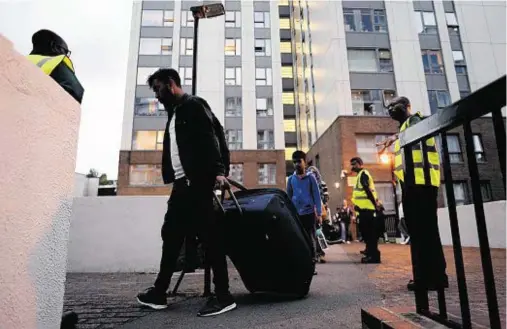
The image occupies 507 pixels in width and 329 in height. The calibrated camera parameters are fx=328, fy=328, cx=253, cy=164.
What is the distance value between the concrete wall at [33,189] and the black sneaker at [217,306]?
1.08 metres

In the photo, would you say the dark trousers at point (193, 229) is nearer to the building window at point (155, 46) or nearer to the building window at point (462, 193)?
the building window at point (462, 193)

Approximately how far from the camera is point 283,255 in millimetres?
2791

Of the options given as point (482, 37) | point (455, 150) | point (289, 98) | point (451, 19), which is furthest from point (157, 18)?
point (455, 150)

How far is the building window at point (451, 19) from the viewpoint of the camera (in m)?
24.4

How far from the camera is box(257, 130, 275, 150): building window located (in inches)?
1141

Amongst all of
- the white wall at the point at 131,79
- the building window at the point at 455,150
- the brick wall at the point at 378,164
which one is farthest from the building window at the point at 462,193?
the white wall at the point at 131,79

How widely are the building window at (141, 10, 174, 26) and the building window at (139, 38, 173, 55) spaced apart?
1704mm

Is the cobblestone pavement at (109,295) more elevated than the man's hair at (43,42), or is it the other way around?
the man's hair at (43,42)

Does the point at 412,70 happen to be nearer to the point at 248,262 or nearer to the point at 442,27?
the point at 442,27

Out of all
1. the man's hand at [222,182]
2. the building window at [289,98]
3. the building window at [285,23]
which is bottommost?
the man's hand at [222,182]

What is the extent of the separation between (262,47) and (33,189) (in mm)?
32112

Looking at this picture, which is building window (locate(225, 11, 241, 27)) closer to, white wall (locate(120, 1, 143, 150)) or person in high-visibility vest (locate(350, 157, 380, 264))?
white wall (locate(120, 1, 143, 150))

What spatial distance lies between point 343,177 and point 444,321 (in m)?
19.6

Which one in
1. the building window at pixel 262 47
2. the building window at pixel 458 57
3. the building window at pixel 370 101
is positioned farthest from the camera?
→ the building window at pixel 262 47
